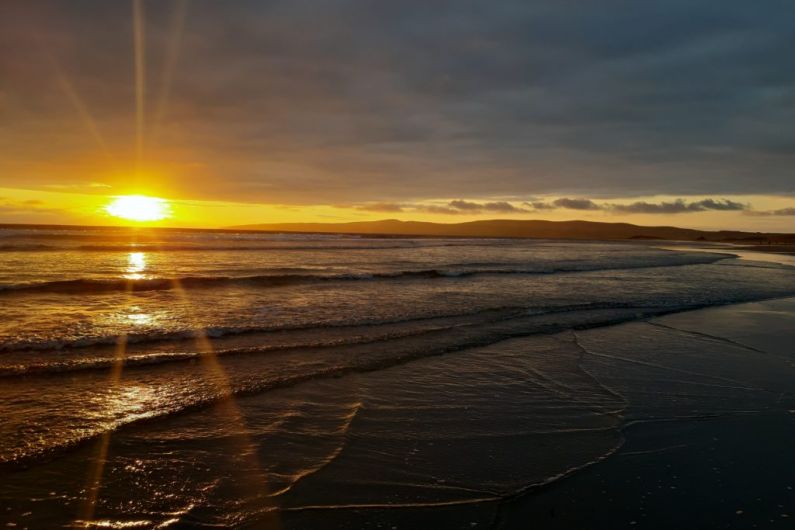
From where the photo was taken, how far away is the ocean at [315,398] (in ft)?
16.5

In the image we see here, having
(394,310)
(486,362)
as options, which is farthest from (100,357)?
(394,310)

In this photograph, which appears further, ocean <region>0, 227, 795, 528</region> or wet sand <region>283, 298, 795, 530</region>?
ocean <region>0, 227, 795, 528</region>

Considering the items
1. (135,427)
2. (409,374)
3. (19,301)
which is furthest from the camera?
A: (19,301)

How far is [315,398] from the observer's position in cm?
792

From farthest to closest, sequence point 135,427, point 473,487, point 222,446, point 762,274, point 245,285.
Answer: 1. point 762,274
2. point 245,285
3. point 135,427
4. point 222,446
5. point 473,487

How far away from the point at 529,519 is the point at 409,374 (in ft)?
15.8

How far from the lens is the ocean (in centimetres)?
504

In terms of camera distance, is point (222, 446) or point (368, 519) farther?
point (222, 446)

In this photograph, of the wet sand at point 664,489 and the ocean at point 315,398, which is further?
the ocean at point 315,398

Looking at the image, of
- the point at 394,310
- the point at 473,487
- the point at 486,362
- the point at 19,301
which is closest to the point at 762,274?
the point at 394,310

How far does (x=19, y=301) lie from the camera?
15891 mm

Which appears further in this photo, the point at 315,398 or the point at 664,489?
the point at 315,398

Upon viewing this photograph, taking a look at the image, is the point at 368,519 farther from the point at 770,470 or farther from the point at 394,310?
the point at 394,310

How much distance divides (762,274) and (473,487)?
3489cm
